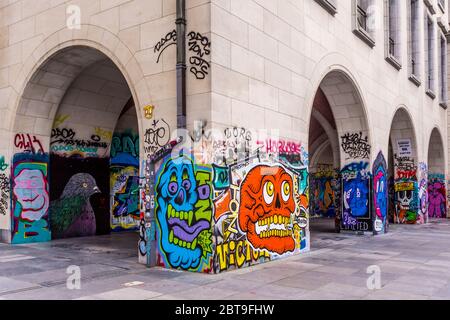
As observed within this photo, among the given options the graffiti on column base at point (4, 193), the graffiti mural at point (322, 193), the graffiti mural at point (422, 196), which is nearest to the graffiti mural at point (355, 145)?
the graffiti mural at point (422, 196)

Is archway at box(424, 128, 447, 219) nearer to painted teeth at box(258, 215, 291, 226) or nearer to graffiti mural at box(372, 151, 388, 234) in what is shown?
graffiti mural at box(372, 151, 388, 234)

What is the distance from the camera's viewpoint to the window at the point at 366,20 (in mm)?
15355

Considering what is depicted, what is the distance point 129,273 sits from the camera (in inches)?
322

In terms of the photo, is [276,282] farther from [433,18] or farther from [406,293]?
[433,18]

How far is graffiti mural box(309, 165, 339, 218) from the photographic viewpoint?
1028 inches

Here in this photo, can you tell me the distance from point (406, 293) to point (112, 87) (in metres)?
10.2

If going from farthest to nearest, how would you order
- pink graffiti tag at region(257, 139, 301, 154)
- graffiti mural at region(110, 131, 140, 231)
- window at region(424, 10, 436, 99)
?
window at region(424, 10, 436, 99) → graffiti mural at region(110, 131, 140, 231) → pink graffiti tag at region(257, 139, 301, 154)

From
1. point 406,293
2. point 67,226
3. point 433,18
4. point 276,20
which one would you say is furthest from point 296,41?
point 433,18

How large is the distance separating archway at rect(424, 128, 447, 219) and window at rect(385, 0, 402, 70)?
28.5 ft

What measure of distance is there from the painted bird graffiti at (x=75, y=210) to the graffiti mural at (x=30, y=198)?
0.35 metres

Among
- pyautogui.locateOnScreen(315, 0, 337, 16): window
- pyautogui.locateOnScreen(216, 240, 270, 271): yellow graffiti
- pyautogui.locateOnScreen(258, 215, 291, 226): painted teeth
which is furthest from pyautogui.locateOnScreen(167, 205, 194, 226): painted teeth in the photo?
pyautogui.locateOnScreen(315, 0, 337, 16): window

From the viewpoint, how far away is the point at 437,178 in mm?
25781

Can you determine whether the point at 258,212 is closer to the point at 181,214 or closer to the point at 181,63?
the point at 181,214

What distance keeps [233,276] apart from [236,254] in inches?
30.0
